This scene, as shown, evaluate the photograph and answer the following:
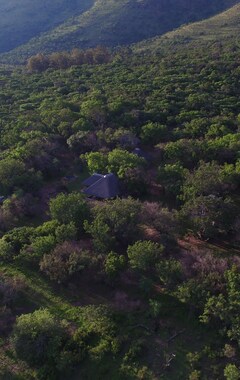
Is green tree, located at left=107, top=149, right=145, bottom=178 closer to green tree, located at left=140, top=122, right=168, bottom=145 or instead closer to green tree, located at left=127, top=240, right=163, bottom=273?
green tree, located at left=140, top=122, right=168, bottom=145

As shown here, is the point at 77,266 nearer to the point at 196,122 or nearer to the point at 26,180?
the point at 26,180

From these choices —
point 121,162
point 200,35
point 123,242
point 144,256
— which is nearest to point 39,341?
point 144,256

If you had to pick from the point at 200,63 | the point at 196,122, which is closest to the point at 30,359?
the point at 196,122

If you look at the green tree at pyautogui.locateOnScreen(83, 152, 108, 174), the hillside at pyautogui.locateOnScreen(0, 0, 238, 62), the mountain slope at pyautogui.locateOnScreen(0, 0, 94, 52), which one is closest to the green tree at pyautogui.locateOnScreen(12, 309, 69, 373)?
the green tree at pyautogui.locateOnScreen(83, 152, 108, 174)

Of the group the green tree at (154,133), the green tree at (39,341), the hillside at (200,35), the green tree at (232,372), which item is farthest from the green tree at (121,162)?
Answer: the hillside at (200,35)

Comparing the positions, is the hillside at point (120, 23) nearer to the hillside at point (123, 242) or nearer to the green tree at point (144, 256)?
the hillside at point (123, 242)

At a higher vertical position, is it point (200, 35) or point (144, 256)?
point (144, 256)

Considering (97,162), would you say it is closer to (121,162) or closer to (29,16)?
(121,162)
